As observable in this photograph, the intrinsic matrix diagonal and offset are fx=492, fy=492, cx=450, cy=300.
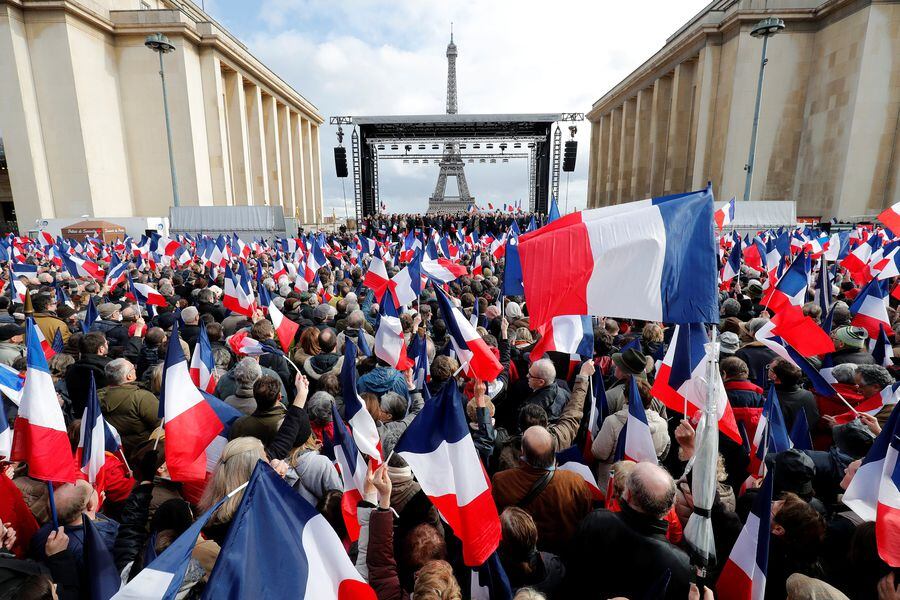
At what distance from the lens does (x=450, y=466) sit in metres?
2.32

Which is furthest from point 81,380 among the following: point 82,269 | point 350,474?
point 82,269

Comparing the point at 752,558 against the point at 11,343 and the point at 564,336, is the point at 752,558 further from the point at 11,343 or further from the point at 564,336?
the point at 11,343

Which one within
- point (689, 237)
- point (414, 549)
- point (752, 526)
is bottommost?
point (414, 549)

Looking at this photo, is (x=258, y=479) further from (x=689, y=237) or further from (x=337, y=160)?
(x=337, y=160)

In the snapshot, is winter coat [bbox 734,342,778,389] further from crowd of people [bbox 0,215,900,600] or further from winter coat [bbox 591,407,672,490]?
winter coat [bbox 591,407,672,490]

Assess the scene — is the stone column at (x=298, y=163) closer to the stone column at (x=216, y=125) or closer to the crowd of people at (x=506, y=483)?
the stone column at (x=216, y=125)

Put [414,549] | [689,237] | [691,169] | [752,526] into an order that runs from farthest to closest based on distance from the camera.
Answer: [691,169]
[689,237]
[414,549]
[752,526]

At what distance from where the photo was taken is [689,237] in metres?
2.58

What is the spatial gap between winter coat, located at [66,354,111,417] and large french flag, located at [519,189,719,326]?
3.85 meters

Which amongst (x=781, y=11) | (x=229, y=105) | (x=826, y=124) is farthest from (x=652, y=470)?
(x=229, y=105)

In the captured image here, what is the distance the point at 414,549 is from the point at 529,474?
0.72 m

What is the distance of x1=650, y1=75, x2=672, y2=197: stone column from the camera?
35.4 meters

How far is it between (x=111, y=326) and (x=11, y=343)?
89 centimetres

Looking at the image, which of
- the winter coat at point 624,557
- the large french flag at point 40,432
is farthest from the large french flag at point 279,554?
the large french flag at point 40,432
